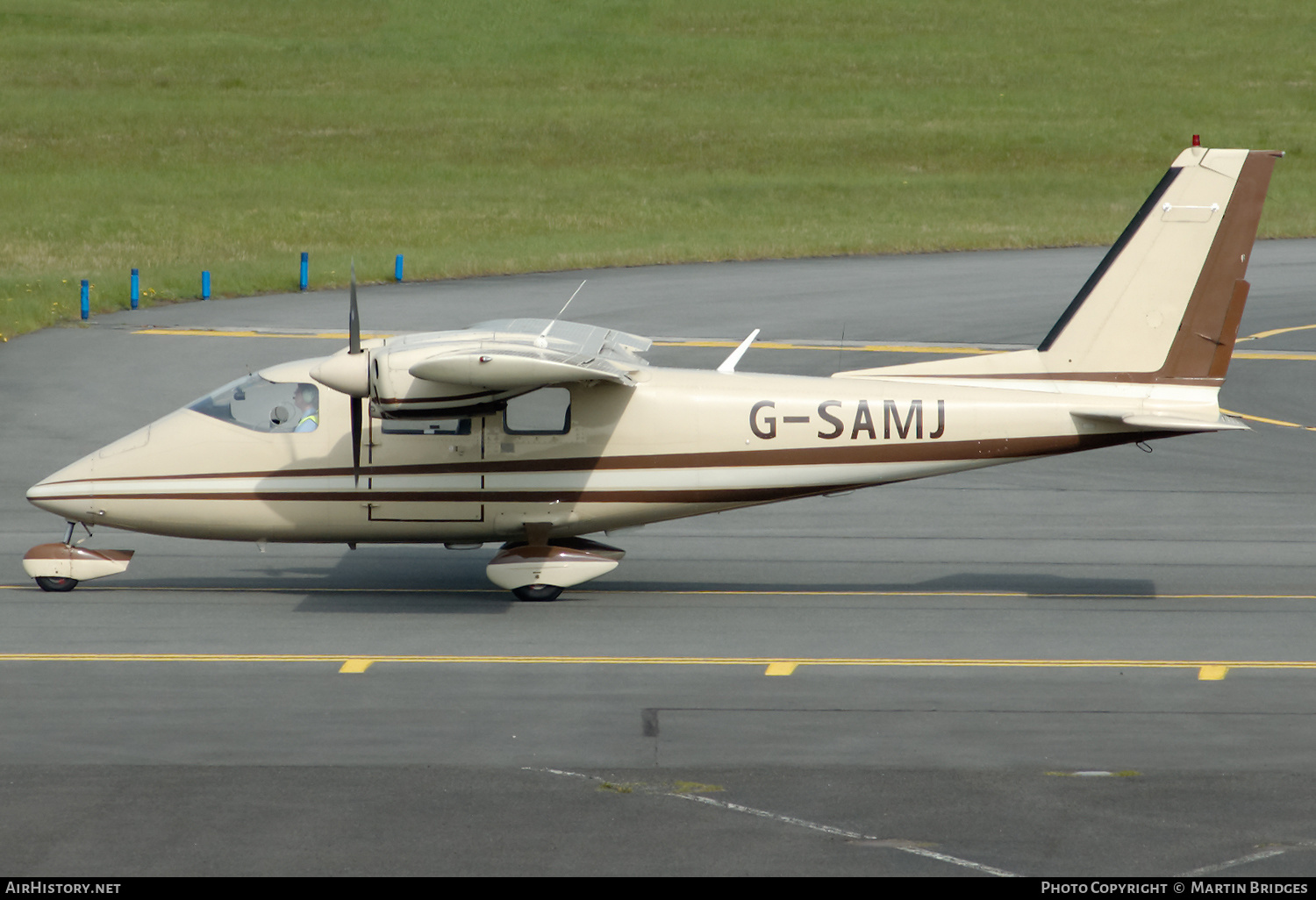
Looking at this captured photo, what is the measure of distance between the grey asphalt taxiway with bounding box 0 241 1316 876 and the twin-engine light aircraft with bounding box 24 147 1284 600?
122 centimetres

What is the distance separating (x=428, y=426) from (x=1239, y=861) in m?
9.87

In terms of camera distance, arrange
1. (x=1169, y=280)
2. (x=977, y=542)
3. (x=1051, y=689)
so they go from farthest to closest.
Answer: (x=977, y=542) → (x=1169, y=280) → (x=1051, y=689)

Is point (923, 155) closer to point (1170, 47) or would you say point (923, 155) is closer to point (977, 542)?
point (1170, 47)

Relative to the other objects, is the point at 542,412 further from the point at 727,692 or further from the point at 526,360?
the point at 727,692

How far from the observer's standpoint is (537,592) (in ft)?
58.8

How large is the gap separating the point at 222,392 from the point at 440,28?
7947 centimetres

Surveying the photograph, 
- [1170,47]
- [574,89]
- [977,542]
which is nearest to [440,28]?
[574,89]

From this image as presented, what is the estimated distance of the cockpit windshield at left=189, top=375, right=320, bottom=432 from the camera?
1747 cm

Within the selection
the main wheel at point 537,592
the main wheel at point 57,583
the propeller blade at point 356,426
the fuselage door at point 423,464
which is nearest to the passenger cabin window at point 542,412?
the fuselage door at point 423,464

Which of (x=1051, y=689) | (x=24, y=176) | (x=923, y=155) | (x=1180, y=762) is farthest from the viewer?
(x=923, y=155)

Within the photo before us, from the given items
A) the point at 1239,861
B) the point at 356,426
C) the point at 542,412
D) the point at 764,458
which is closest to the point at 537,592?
the point at 542,412

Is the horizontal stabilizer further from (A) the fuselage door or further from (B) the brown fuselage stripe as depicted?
(A) the fuselage door

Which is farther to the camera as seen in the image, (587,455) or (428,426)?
(587,455)
